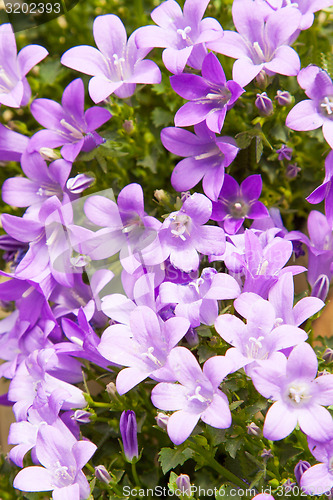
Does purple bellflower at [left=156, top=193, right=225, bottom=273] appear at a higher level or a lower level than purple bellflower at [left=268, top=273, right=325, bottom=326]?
higher

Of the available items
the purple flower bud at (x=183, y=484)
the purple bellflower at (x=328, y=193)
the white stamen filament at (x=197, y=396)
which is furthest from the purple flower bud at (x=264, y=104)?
the purple flower bud at (x=183, y=484)

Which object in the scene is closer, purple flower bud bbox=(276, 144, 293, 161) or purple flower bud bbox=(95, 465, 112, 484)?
purple flower bud bbox=(95, 465, 112, 484)

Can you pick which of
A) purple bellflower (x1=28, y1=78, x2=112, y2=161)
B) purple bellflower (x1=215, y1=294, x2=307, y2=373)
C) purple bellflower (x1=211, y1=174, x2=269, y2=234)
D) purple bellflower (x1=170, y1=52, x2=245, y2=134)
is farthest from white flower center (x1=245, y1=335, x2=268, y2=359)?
purple bellflower (x1=28, y1=78, x2=112, y2=161)

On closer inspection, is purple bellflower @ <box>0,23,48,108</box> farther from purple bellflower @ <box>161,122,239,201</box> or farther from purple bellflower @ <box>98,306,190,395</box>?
purple bellflower @ <box>98,306,190,395</box>

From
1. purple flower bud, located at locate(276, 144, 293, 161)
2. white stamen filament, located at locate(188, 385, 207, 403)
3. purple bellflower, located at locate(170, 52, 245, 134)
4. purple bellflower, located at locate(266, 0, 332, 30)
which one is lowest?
white stamen filament, located at locate(188, 385, 207, 403)

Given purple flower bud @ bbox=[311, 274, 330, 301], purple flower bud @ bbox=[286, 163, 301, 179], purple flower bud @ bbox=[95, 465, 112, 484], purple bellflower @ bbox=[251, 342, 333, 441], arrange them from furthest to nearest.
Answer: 1. purple flower bud @ bbox=[286, 163, 301, 179]
2. purple flower bud @ bbox=[311, 274, 330, 301]
3. purple flower bud @ bbox=[95, 465, 112, 484]
4. purple bellflower @ bbox=[251, 342, 333, 441]

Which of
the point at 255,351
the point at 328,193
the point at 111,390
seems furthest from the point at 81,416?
the point at 328,193

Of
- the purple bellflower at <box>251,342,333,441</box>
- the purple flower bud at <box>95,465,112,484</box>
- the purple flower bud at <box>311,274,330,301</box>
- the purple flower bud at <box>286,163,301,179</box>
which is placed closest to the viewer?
the purple bellflower at <box>251,342,333,441</box>
